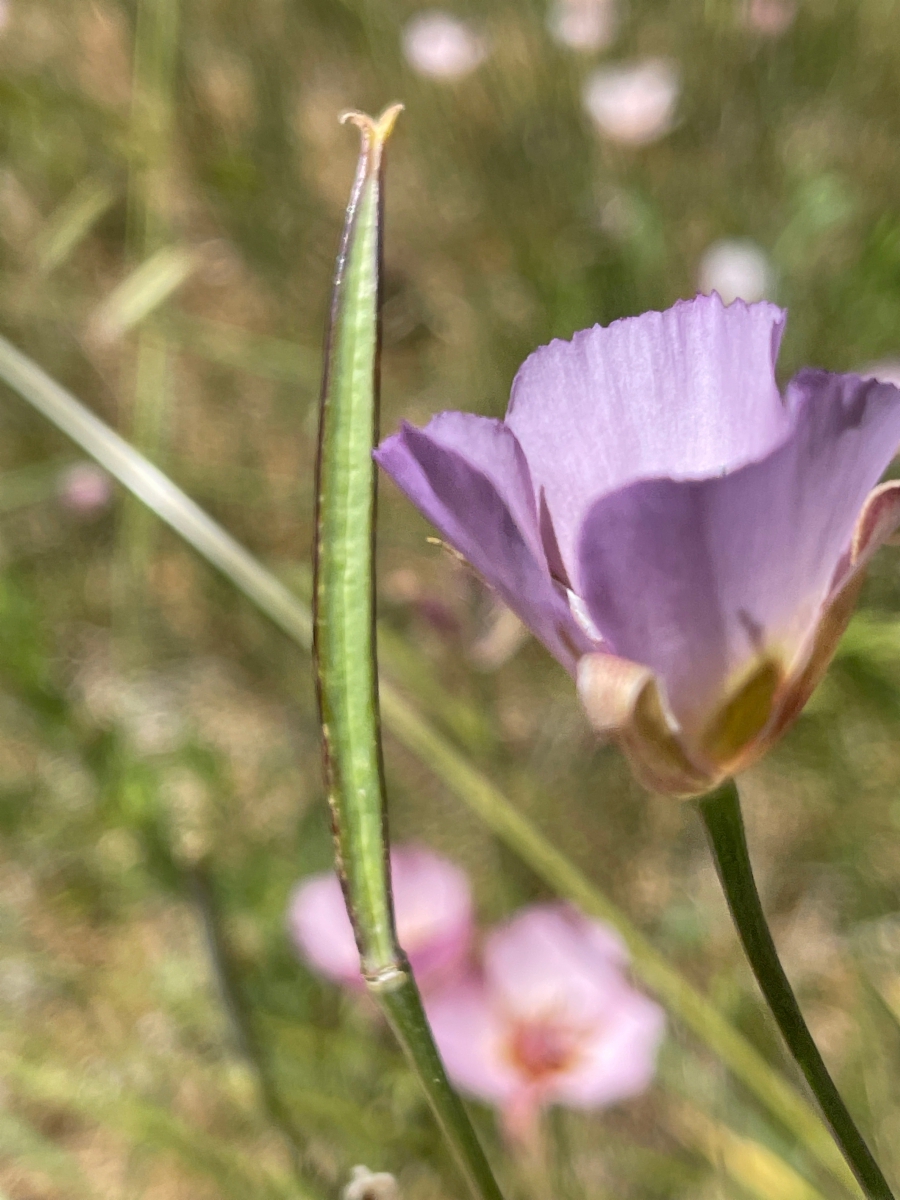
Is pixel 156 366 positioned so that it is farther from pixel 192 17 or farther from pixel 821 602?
pixel 821 602

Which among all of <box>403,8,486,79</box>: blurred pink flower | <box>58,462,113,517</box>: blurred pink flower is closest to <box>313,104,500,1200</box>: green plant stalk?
<box>58,462,113,517</box>: blurred pink flower

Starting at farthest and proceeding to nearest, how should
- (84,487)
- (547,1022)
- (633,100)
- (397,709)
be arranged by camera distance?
(633,100) → (84,487) → (547,1022) → (397,709)

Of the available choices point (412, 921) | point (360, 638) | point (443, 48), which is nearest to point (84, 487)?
point (412, 921)

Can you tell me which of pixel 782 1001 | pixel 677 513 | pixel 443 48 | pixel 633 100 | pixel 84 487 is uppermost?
pixel 443 48

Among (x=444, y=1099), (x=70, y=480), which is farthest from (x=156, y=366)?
(x=444, y=1099)

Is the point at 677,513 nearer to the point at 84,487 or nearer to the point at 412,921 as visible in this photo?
the point at 412,921

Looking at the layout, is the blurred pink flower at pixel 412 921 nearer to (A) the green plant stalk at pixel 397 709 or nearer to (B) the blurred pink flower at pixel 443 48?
(A) the green plant stalk at pixel 397 709
